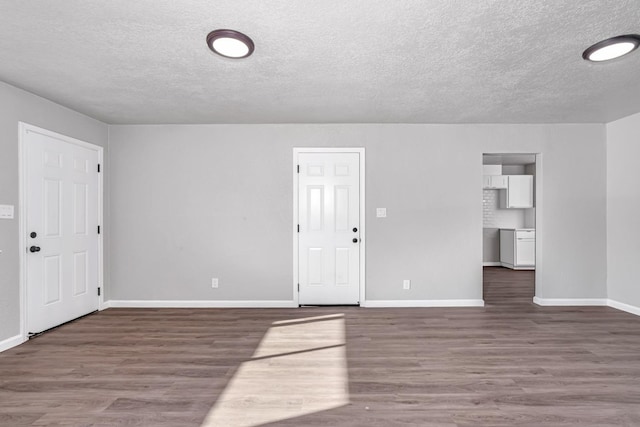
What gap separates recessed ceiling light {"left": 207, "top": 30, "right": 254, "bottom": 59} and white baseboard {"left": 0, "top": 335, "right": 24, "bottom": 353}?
10.4 feet

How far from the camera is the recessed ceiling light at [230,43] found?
2186 mm

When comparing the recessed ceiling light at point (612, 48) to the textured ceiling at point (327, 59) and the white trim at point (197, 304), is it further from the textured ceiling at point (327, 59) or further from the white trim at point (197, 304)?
the white trim at point (197, 304)

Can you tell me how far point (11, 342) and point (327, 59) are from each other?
3.76 meters

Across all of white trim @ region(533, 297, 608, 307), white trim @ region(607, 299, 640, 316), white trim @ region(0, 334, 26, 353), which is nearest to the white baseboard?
white trim @ region(0, 334, 26, 353)

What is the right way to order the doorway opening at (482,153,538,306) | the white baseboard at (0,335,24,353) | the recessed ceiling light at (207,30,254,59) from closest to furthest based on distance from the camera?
the recessed ceiling light at (207,30,254,59), the white baseboard at (0,335,24,353), the doorway opening at (482,153,538,306)

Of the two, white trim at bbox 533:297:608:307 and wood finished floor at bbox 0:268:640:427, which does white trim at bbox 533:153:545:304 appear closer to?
white trim at bbox 533:297:608:307

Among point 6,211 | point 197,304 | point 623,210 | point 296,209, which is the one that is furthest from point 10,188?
point 623,210

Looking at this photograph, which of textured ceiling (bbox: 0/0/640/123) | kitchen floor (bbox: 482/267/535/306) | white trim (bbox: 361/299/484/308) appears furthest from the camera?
kitchen floor (bbox: 482/267/535/306)

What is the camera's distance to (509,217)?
8.27 metres

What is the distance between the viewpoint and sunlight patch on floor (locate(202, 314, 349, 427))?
2045mm

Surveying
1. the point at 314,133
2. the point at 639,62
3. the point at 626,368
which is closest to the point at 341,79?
the point at 314,133

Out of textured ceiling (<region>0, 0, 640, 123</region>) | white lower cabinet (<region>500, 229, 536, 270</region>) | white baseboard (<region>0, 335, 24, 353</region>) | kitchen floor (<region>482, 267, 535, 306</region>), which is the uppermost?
textured ceiling (<region>0, 0, 640, 123</region>)

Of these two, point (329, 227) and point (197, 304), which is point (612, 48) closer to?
point (329, 227)

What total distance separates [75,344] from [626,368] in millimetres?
4728
